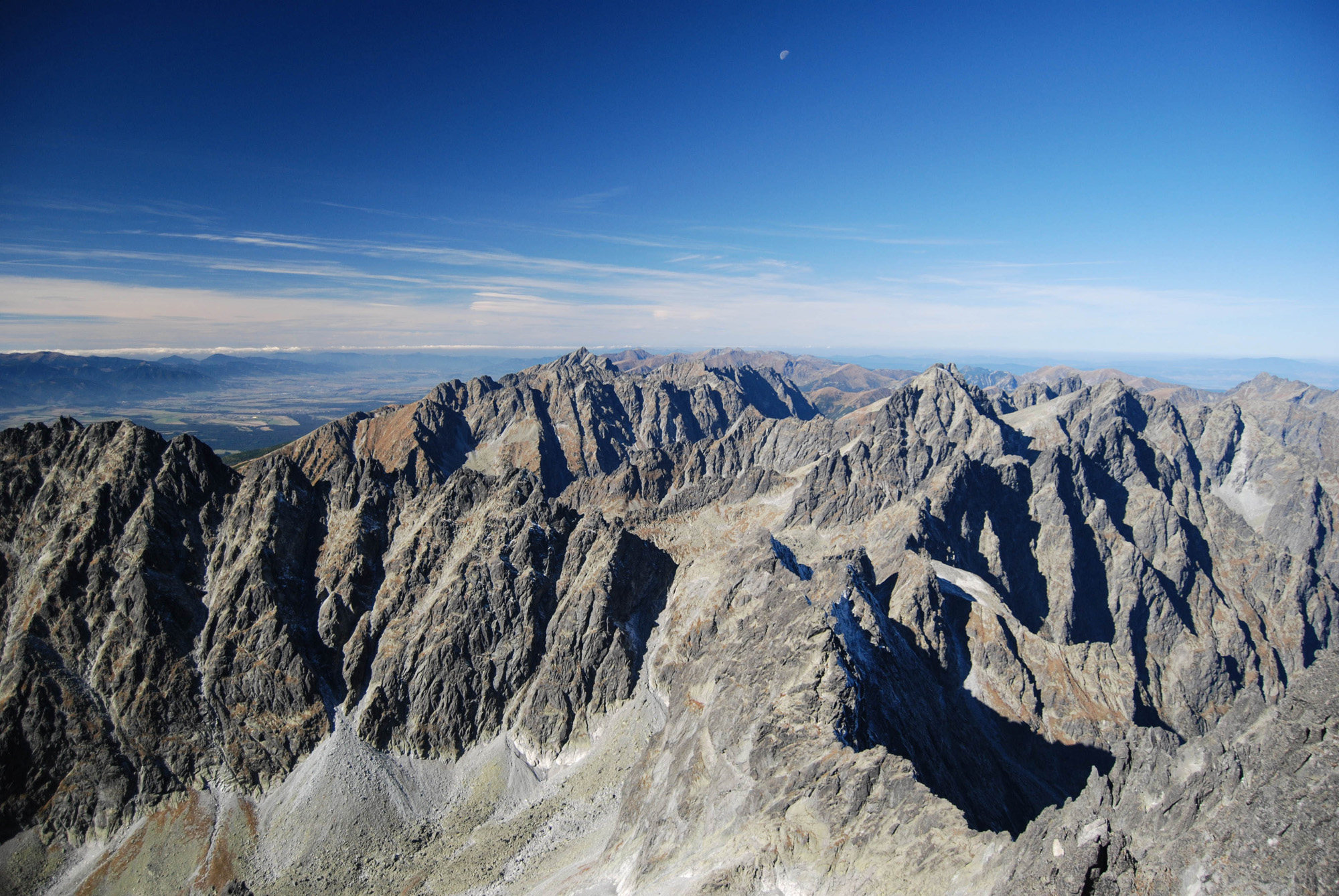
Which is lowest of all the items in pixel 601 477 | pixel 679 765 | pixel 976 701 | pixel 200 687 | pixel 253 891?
pixel 253 891

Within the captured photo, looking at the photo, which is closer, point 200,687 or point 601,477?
point 200,687

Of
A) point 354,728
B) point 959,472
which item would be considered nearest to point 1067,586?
point 959,472

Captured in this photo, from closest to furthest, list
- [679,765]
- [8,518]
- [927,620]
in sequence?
[679,765] → [8,518] → [927,620]

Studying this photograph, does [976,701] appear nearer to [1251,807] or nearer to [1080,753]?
[1080,753]

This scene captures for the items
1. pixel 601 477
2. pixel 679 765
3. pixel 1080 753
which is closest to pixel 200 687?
pixel 679 765

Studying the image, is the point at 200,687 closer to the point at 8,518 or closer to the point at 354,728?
the point at 354,728

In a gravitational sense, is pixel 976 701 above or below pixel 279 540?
below

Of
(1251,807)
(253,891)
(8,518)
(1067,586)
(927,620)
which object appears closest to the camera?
(1251,807)
